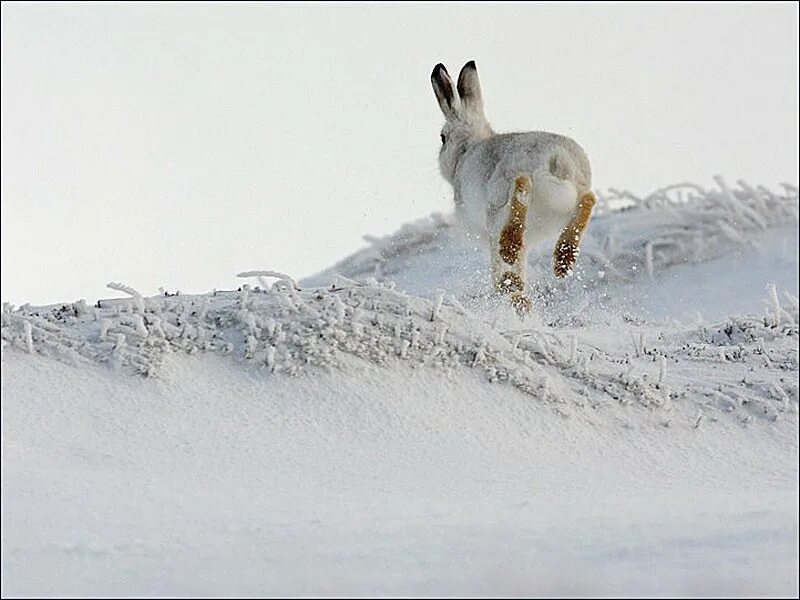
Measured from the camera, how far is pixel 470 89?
34.1 ft

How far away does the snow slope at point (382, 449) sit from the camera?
13.2 feet

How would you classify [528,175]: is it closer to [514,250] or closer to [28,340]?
[514,250]

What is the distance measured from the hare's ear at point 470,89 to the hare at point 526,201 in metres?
1.09

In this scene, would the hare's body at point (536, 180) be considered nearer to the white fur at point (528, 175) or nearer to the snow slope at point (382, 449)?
the white fur at point (528, 175)

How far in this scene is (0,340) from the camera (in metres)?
5.41

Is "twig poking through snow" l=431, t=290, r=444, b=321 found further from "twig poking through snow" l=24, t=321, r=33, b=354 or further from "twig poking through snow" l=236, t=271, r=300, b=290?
"twig poking through snow" l=24, t=321, r=33, b=354

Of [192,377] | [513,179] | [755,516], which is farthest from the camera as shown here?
[513,179]

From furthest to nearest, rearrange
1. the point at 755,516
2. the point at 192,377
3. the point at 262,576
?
1. the point at 192,377
2. the point at 755,516
3. the point at 262,576

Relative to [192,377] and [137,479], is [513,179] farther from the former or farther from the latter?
[137,479]

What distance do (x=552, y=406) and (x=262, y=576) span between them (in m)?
2.32

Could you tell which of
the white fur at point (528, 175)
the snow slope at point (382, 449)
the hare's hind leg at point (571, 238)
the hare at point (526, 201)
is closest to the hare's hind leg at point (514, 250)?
the hare at point (526, 201)

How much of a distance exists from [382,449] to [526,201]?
3.33 meters

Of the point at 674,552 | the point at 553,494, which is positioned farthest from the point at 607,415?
the point at 674,552

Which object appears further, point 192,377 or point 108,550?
point 192,377
